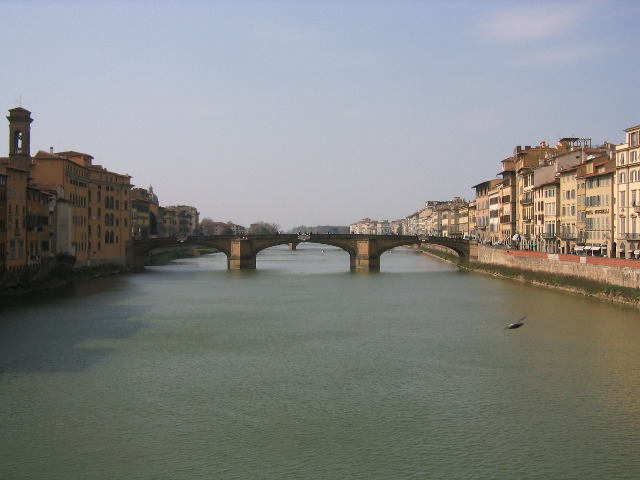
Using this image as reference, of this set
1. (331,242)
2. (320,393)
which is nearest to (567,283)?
(320,393)

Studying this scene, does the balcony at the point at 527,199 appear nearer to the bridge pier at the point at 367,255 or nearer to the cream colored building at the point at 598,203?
the cream colored building at the point at 598,203

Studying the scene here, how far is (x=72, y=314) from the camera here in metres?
30.9

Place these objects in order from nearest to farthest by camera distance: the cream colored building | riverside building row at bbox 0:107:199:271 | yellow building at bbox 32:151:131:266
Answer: riverside building row at bbox 0:107:199:271
the cream colored building
yellow building at bbox 32:151:131:266

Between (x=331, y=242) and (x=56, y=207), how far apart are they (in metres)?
25.9

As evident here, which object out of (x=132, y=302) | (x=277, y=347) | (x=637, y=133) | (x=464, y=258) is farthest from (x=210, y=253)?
(x=277, y=347)

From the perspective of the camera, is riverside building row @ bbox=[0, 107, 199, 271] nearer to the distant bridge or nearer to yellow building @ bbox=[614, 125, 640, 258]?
the distant bridge

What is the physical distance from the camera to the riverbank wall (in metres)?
32.0

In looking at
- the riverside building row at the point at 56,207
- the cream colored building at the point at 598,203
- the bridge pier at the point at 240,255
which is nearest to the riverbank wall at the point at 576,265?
the cream colored building at the point at 598,203

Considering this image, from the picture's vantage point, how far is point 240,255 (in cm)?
6216

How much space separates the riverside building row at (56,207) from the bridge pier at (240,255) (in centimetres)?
892

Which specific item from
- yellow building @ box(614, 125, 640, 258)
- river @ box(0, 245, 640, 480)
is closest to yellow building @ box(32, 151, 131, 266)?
river @ box(0, 245, 640, 480)

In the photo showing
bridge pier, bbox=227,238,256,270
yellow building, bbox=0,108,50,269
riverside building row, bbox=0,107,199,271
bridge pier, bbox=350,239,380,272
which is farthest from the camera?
bridge pier, bbox=227,238,256,270

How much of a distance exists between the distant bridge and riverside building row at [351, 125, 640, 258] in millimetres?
4931

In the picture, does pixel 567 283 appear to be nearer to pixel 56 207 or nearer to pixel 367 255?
pixel 367 255
